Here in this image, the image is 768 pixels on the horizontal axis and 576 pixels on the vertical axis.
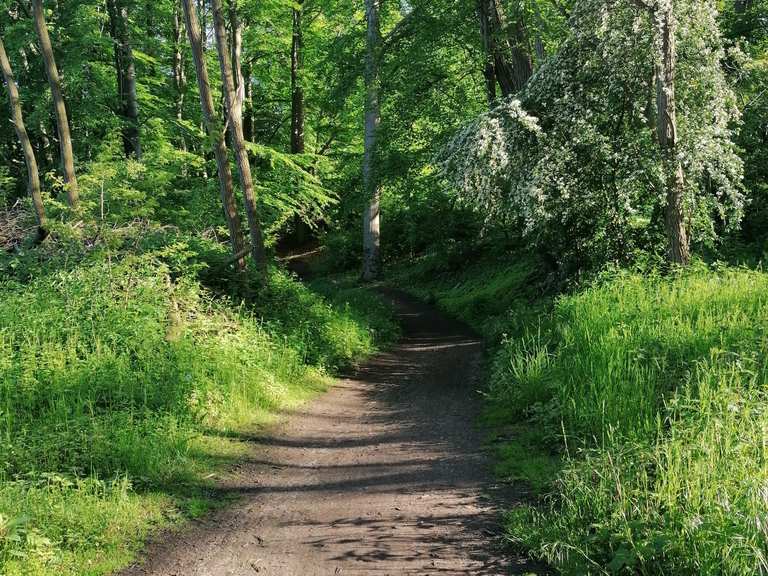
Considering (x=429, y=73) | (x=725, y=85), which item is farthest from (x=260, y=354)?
(x=429, y=73)

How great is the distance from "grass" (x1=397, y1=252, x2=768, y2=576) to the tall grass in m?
0.01

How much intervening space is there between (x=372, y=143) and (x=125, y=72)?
848 centimetres

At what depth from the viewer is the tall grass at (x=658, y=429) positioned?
3307mm

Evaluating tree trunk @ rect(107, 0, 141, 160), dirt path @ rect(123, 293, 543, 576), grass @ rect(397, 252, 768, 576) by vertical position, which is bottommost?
dirt path @ rect(123, 293, 543, 576)

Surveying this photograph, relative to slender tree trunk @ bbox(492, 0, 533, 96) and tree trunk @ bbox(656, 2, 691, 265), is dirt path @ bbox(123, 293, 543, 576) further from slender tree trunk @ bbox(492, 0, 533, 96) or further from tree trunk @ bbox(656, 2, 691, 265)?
slender tree trunk @ bbox(492, 0, 533, 96)

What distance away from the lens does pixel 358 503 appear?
491 centimetres

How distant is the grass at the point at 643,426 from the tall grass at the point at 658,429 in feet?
0.04

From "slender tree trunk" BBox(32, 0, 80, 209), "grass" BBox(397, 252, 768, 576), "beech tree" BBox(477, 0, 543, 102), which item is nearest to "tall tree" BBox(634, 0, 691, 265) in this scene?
"grass" BBox(397, 252, 768, 576)

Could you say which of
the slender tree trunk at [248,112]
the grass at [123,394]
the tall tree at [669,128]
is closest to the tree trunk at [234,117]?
the grass at [123,394]

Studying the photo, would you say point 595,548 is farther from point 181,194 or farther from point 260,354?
point 181,194

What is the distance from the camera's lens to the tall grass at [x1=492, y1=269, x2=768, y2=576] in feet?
10.8

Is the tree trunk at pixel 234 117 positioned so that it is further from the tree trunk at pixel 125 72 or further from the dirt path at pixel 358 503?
the tree trunk at pixel 125 72

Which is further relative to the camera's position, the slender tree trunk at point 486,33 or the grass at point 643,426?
the slender tree trunk at point 486,33

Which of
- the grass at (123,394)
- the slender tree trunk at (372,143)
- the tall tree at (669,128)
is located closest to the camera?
the grass at (123,394)
